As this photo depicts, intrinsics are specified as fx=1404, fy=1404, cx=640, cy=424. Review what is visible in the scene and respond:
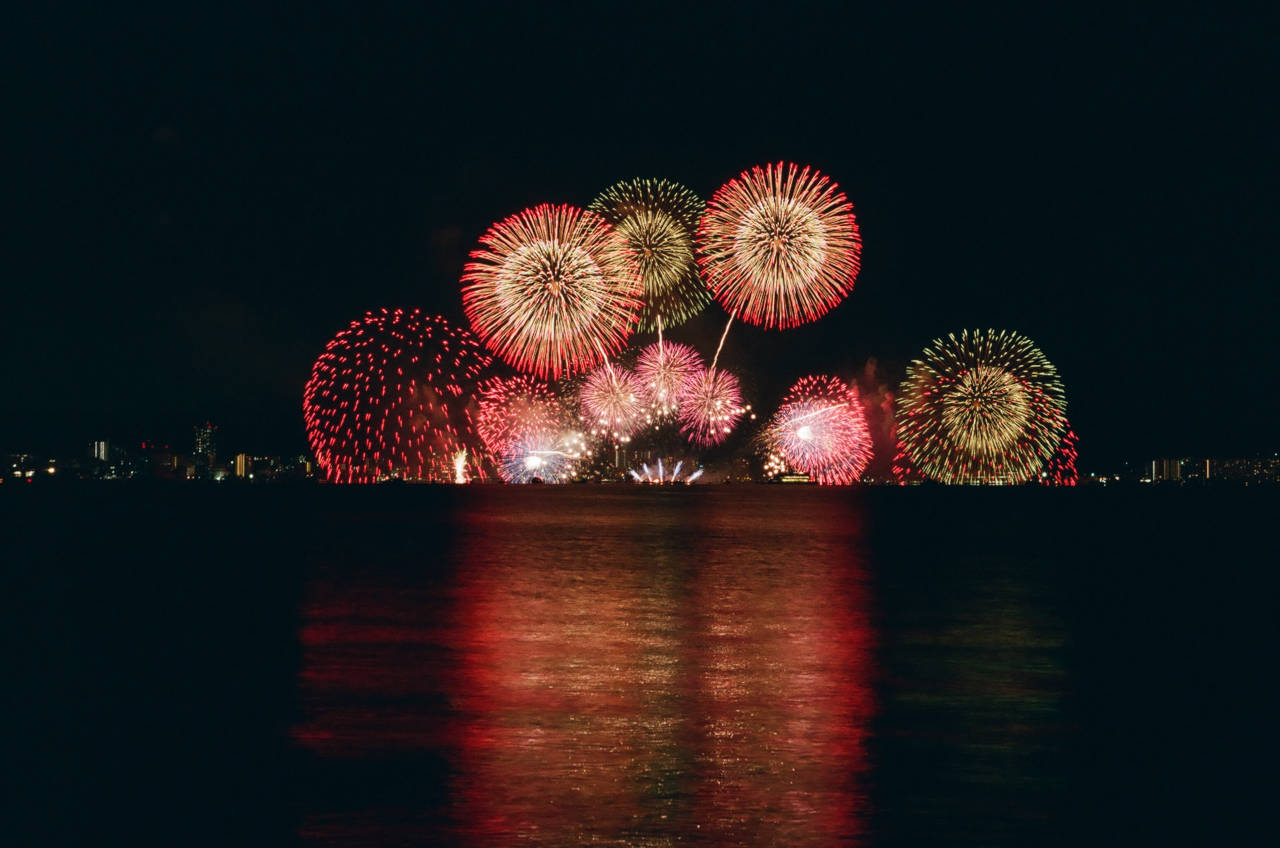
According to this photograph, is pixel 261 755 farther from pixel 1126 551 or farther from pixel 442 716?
pixel 1126 551

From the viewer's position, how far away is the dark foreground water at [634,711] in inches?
485

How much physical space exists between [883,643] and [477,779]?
14.0 meters

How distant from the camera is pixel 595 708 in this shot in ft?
58.6

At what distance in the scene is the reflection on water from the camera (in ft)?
39.8

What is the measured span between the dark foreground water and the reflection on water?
0.06 m

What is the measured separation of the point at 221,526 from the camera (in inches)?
3893

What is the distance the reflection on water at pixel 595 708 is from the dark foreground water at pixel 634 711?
0.21 ft

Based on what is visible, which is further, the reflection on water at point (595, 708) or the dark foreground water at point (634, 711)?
the dark foreground water at point (634, 711)

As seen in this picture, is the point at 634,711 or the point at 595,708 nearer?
the point at 634,711

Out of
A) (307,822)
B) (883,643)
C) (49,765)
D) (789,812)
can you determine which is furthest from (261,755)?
(883,643)

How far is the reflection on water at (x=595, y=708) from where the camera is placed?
1213 centimetres

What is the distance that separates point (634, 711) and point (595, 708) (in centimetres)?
54

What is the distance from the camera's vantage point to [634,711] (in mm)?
17656

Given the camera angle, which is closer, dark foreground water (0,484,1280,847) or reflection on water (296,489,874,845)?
reflection on water (296,489,874,845)
